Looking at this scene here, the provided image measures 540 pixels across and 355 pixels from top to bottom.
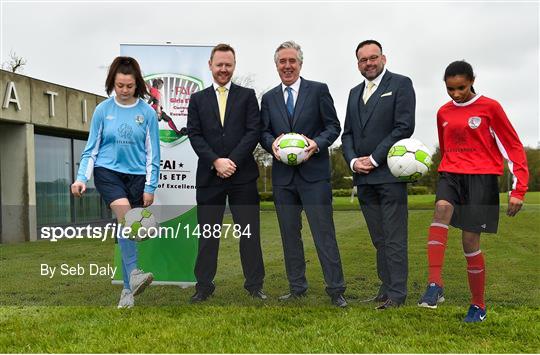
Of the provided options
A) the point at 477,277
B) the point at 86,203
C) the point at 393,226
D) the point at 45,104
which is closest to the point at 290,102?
the point at 393,226

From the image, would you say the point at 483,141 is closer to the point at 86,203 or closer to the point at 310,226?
the point at 310,226

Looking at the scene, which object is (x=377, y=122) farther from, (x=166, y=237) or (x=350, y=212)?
(x=166, y=237)

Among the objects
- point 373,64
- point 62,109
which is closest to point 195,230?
point 373,64

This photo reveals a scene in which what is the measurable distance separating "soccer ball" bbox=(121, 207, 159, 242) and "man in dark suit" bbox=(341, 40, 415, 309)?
6.21ft

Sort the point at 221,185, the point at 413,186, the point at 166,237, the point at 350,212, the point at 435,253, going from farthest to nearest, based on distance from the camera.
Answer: the point at 350,212
the point at 166,237
the point at 413,186
the point at 221,185
the point at 435,253

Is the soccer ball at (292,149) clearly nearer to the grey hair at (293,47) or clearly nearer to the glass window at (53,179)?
the grey hair at (293,47)

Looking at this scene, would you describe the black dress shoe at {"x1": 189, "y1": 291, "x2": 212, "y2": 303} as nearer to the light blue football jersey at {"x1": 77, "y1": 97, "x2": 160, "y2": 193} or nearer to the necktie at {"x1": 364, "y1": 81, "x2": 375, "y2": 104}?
the light blue football jersey at {"x1": 77, "y1": 97, "x2": 160, "y2": 193}

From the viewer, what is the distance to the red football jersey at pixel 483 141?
4.13 metres

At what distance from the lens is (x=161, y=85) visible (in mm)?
5707

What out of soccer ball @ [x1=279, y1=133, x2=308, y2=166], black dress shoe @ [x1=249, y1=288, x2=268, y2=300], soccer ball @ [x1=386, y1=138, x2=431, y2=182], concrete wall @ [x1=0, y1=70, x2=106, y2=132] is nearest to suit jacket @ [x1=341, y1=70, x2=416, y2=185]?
soccer ball @ [x1=386, y1=138, x2=431, y2=182]

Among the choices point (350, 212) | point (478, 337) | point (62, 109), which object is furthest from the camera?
point (62, 109)

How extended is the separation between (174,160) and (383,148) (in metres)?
2.33

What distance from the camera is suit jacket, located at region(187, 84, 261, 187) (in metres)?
4.98

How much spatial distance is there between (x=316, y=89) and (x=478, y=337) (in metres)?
2.47
